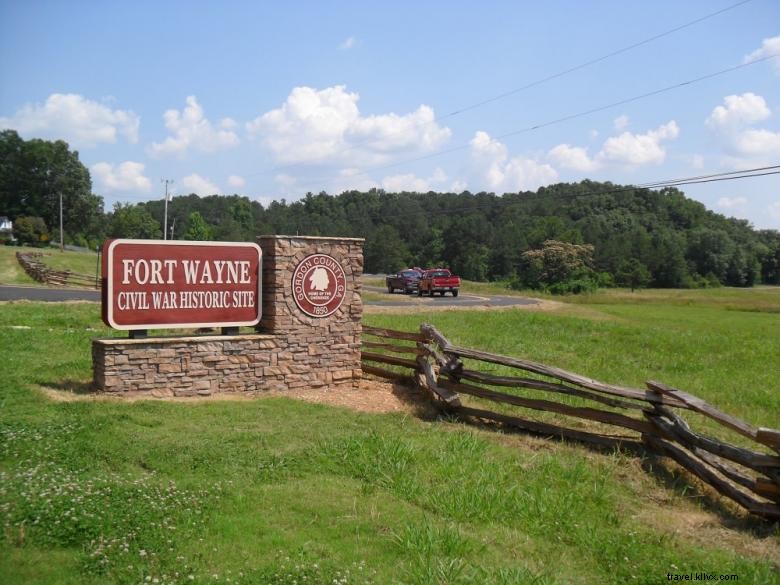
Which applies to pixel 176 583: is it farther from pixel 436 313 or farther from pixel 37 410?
pixel 436 313

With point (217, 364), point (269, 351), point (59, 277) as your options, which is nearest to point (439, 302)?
point (59, 277)

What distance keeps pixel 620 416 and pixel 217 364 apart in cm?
603

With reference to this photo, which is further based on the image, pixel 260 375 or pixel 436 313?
pixel 436 313

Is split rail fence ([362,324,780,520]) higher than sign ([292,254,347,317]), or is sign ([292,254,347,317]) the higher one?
sign ([292,254,347,317])

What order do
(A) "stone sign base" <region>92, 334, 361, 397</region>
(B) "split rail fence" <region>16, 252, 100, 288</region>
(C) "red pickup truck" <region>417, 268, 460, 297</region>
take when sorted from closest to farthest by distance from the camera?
(A) "stone sign base" <region>92, 334, 361, 397</region>, (B) "split rail fence" <region>16, 252, 100, 288</region>, (C) "red pickup truck" <region>417, 268, 460, 297</region>

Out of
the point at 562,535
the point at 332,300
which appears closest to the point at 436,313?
the point at 332,300

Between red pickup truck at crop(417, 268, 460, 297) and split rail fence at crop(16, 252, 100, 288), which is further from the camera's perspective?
red pickup truck at crop(417, 268, 460, 297)

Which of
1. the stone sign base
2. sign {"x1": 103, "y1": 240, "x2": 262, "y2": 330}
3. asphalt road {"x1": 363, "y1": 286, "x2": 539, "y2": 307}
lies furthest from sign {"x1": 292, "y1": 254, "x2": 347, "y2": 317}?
asphalt road {"x1": 363, "y1": 286, "x2": 539, "y2": 307}

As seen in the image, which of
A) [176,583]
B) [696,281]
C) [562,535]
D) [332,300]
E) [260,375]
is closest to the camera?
[176,583]

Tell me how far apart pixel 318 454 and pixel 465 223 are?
277 feet

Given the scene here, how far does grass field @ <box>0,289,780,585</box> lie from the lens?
198 inches

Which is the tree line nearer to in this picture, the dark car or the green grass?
the green grass

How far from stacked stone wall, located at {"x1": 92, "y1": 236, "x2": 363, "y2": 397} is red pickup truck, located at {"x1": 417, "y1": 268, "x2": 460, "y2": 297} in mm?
29779

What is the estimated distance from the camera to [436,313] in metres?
27.6
